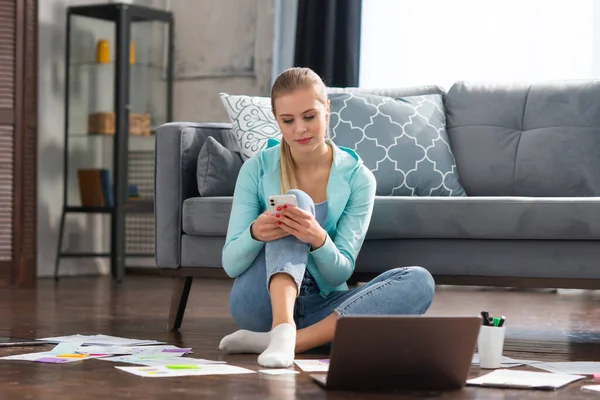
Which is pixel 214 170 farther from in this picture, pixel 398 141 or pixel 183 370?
pixel 183 370

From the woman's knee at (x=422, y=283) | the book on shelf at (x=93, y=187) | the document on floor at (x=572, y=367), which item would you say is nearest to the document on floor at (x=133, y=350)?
the woman's knee at (x=422, y=283)

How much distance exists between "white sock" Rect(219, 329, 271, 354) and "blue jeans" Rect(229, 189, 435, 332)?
100mm

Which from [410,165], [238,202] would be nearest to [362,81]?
[410,165]

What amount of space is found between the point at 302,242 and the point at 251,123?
1030 mm

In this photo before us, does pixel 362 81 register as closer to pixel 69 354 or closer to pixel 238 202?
pixel 238 202

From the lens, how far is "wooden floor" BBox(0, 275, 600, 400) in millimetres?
1740

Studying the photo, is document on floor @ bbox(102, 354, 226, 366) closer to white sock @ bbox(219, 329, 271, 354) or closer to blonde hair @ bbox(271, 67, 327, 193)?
white sock @ bbox(219, 329, 271, 354)

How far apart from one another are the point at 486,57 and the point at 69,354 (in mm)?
3156

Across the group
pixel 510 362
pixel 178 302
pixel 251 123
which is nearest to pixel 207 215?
pixel 178 302

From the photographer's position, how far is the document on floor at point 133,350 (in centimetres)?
224

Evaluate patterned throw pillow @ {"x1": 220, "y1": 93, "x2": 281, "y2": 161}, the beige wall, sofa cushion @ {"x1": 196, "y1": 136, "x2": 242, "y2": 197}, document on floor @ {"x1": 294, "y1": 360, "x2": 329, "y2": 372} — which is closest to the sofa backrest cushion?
patterned throw pillow @ {"x1": 220, "y1": 93, "x2": 281, "y2": 161}

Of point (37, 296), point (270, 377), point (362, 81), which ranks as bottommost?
point (37, 296)

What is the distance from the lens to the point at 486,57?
475 cm

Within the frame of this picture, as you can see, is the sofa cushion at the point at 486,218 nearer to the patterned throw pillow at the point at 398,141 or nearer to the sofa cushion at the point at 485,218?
the sofa cushion at the point at 485,218
